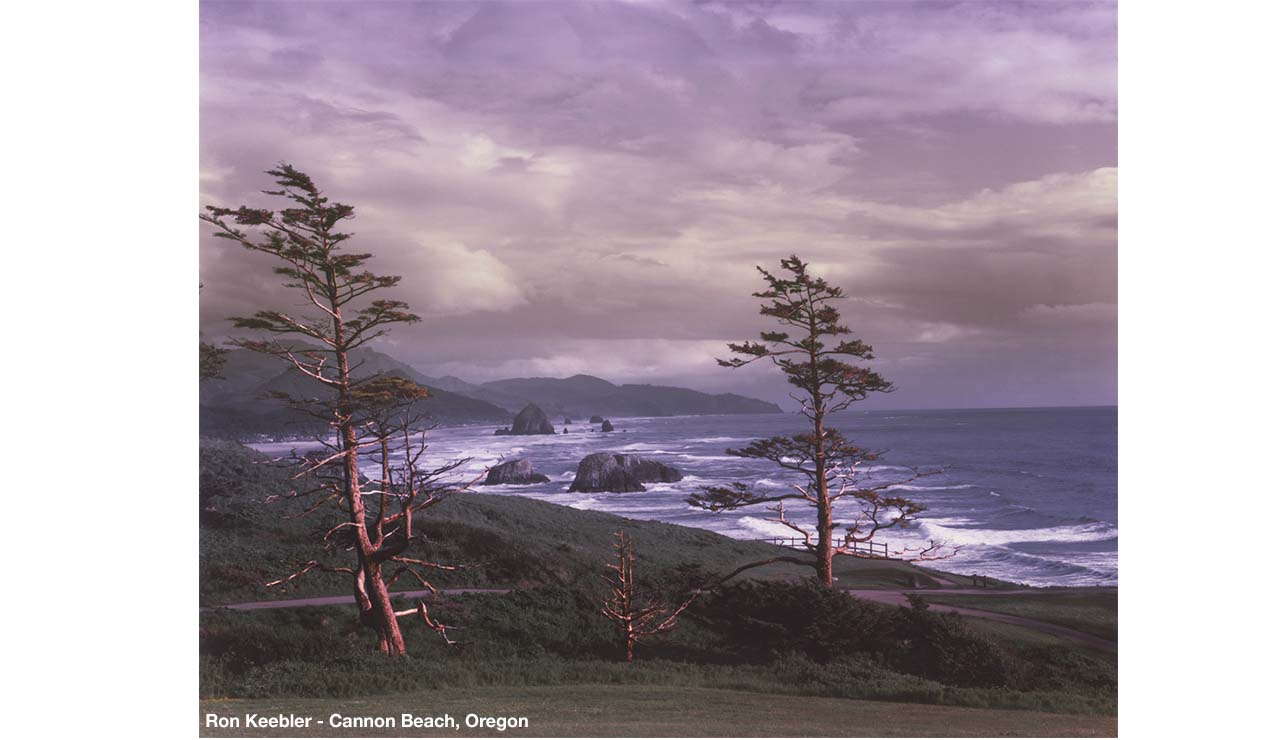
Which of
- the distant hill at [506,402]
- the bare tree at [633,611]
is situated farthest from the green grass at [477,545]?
the distant hill at [506,402]

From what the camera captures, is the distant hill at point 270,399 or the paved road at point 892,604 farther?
the paved road at point 892,604

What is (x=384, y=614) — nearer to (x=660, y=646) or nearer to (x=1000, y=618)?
(x=660, y=646)

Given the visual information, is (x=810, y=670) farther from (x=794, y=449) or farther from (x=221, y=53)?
(x=221, y=53)

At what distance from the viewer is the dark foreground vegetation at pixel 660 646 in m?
14.1

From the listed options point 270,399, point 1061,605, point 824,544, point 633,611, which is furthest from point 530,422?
point 1061,605

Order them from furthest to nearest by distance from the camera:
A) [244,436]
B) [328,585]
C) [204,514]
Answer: [204,514] < [244,436] < [328,585]

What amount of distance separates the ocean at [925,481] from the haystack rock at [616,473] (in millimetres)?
263

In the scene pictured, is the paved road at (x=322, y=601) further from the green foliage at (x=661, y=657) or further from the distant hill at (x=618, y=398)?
the distant hill at (x=618, y=398)

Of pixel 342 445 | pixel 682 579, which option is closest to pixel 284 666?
pixel 342 445

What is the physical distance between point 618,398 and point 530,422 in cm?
287

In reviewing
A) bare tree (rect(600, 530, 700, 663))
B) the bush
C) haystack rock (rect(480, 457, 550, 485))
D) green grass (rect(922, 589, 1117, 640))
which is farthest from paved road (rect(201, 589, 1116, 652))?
bare tree (rect(600, 530, 700, 663))

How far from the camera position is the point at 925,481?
108 feet

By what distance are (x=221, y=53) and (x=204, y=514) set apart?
15484 millimetres
